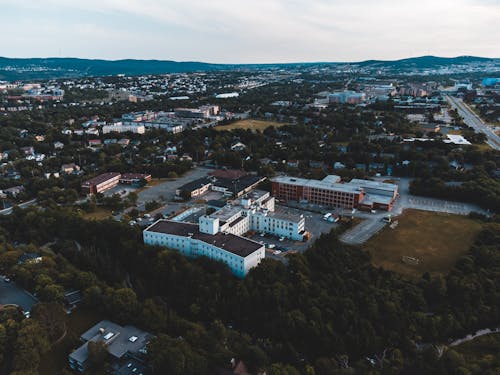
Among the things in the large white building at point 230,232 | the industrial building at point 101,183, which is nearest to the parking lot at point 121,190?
the industrial building at point 101,183

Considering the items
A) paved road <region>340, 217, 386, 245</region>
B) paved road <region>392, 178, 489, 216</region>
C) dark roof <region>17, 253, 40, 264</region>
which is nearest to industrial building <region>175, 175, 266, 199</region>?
paved road <region>340, 217, 386, 245</region>

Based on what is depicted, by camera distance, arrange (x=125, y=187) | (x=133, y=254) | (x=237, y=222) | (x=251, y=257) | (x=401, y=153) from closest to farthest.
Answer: (x=251, y=257)
(x=133, y=254)
(x=237, y=222)
(x=125, y=187)
(x=401, y=153)

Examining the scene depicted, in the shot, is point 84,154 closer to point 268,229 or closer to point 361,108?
point 268,229

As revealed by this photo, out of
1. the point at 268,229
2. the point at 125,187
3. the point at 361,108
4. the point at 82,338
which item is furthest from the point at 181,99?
the point at 82,338

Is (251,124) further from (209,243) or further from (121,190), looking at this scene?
(209,243)

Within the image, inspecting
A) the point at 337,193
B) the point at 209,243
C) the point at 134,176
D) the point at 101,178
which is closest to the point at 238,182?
the point at 337,193

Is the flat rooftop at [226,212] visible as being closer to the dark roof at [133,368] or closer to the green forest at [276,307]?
the green forest at [276,307]
